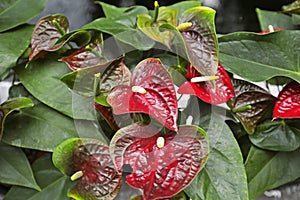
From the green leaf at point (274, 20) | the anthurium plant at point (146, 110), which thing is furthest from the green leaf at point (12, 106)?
the green leaf at point (274, 20)

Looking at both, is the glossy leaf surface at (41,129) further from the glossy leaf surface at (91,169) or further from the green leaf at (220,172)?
the green leaf at (220,172)

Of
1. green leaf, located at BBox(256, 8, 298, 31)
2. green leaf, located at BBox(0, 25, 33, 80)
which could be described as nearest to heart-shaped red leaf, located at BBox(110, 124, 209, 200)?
green leaf, located at BBox(0, 25, 33, 80)

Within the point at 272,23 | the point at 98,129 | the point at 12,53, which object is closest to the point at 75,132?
the point at 98,129

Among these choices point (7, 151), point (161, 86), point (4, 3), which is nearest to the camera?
point (161, 86)

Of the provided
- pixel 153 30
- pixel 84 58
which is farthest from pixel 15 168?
pixel 153 30

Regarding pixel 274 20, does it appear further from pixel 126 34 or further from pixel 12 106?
pixel 12 106

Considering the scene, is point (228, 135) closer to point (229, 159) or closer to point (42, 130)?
point (229, 159)

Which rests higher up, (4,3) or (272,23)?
(4,3)
